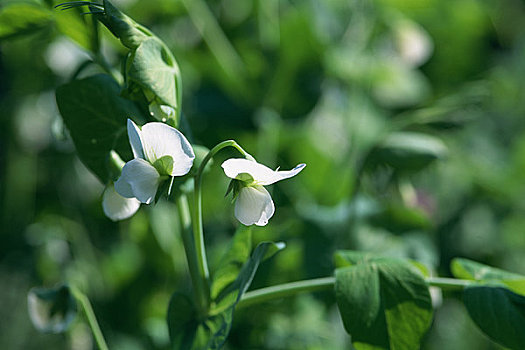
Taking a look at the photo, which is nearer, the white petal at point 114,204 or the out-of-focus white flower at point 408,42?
the white petal at point 114,204

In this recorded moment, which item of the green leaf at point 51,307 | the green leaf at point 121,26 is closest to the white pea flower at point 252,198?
the green leaf at point 121,26

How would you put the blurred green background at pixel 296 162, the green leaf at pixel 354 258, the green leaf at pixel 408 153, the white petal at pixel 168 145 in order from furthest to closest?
the blurred green background at pixel 296 162 < the green leaf at pixel 408 153 < the green leaf at pixel 354 258 < the white petal at pixel 168 145

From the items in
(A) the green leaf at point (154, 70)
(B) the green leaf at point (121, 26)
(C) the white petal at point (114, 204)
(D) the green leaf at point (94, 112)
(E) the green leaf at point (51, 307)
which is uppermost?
(B) the green leaf at point (121, 26)

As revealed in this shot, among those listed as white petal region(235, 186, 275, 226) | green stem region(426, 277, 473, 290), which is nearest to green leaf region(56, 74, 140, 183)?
white petal region(235, 186, 275, 226)

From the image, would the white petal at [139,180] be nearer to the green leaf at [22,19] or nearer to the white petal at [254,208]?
the white petal at [254,208]

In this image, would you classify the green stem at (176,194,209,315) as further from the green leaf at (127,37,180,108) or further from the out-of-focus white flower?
the out-of-focus white flower

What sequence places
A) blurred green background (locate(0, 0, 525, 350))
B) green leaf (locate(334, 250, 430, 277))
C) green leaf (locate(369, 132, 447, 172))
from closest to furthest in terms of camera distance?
1. green leaf (locate(334, 250, 430, 277))
2. green leaf (locate(369, 132, 447, 172))
3. blurred green background (locate(0, 0, 525, 350))

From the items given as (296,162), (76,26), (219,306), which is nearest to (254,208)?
(219,306)
